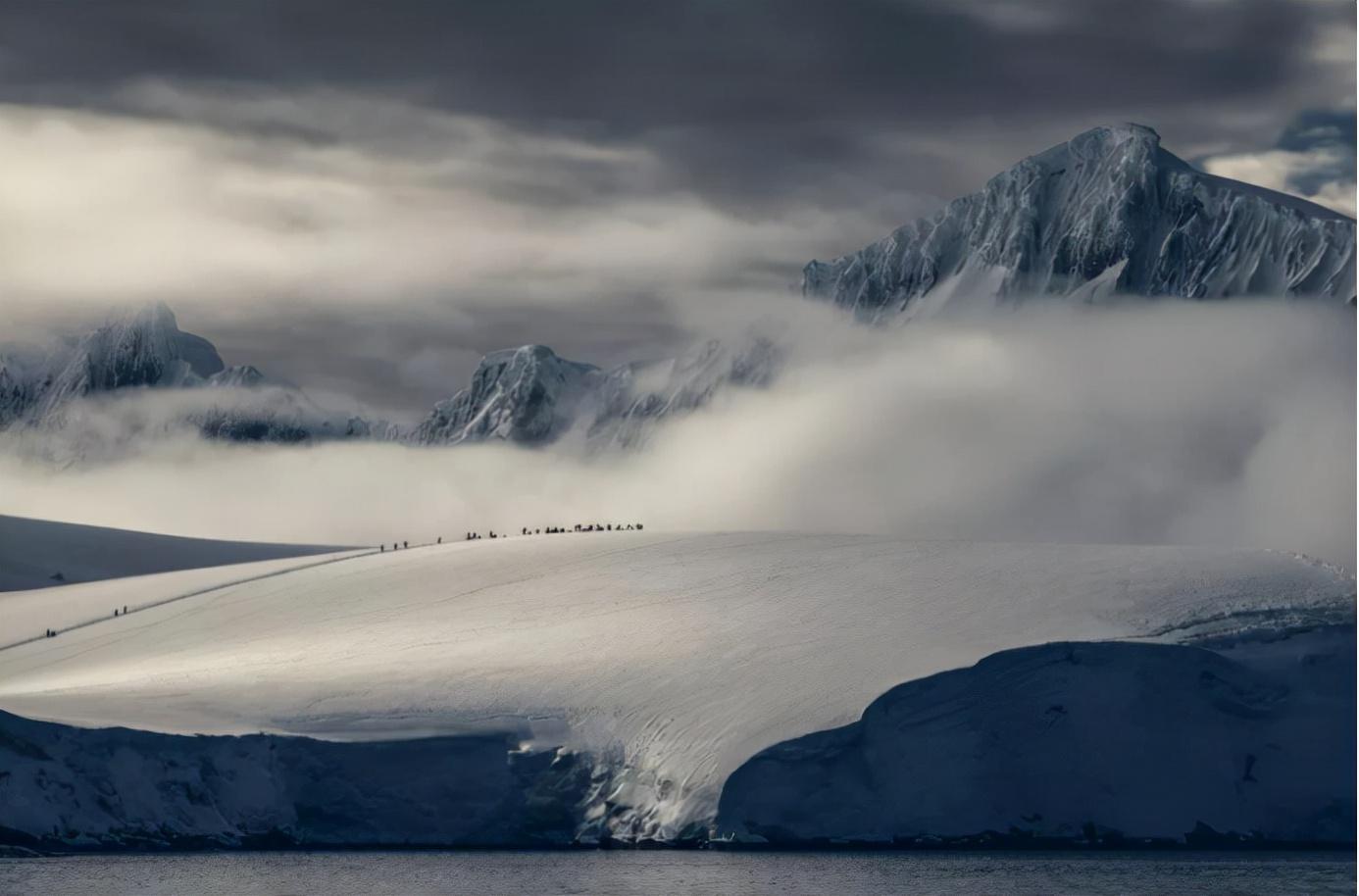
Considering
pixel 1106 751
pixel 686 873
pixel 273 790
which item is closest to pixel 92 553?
pixel 273 790

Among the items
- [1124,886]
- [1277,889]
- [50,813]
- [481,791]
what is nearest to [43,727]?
[50,813]

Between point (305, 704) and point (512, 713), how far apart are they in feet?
22.9

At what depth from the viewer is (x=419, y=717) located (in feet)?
211

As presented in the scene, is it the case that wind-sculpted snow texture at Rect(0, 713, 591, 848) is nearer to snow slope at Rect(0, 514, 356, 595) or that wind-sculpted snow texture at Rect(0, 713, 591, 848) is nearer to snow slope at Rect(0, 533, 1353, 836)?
snow slope at Rect(0, 533, 1353, 836)

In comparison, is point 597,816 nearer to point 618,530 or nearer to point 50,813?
point 50,813

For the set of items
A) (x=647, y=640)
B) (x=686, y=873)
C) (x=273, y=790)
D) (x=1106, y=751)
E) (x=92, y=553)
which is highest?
(x=92, y=553)

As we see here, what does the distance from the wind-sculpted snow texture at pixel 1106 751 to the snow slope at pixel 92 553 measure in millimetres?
61161

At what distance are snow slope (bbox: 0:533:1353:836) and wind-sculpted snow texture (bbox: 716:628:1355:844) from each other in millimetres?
1553

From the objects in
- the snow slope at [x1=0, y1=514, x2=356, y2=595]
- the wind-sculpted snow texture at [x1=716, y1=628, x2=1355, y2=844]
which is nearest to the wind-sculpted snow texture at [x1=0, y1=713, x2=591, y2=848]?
the wind-sculpted snow texture at [x1=716, y1=628, x2=1355, y2=844]

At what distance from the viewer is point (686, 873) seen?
55344 millimetres

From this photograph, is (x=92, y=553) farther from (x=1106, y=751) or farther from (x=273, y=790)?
(x=1106, y=751)

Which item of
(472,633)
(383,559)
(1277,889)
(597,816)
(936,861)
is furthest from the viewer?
(383,559)

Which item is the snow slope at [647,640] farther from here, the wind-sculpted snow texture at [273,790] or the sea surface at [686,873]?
the sea surface at [686,873]

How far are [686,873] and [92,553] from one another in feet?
222
